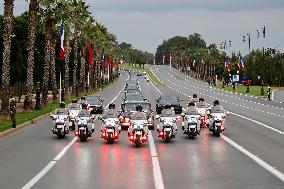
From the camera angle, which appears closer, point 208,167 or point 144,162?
point 208,167

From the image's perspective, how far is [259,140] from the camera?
28.5 metres

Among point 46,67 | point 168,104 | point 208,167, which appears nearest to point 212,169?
point 208,167

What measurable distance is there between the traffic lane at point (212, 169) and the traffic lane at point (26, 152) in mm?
4055

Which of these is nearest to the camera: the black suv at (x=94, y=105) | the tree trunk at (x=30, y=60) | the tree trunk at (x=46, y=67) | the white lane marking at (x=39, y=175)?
the white lane marking at (x=39, y=175)

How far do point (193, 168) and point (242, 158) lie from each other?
364cm

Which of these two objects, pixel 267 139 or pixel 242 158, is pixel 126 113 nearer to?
pixel 267 139

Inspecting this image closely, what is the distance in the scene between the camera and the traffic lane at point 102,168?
15.8 m

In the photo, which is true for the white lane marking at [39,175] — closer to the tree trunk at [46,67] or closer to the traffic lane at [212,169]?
the traffic lane at [212,169]

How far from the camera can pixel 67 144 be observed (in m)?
26.3

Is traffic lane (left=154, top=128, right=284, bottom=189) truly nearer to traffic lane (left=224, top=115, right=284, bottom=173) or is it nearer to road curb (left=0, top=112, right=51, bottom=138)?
traffic lane (left=224, top=115, right=284, bottom=173)

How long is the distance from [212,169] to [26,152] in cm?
807

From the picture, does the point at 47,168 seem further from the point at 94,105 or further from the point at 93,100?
the point at 93,100

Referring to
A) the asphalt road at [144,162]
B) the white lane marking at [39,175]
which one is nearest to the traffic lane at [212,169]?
the asphalt road at [144,162]

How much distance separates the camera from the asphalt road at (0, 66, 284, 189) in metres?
16.1
